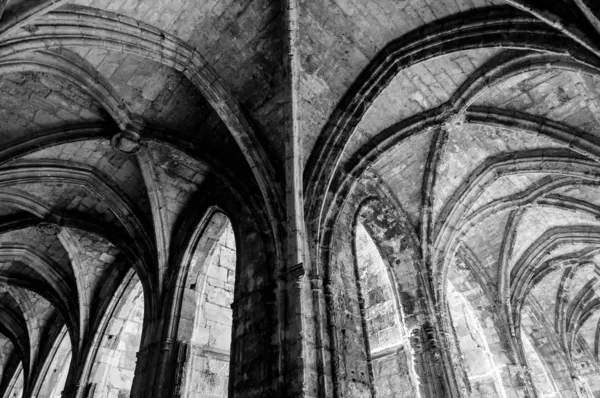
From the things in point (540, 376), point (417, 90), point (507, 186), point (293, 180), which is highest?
point (417, 90)

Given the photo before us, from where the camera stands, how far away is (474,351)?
445 inches

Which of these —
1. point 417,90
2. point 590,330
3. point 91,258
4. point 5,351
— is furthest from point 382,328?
point 5,351

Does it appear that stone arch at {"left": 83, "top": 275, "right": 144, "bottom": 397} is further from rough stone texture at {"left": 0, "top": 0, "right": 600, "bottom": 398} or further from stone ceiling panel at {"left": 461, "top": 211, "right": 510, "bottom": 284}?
stone ceiling panel at {"left": 461, "top": 211, "right": 510, "bottom": 284}

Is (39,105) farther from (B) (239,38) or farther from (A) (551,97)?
(A) (551,97)

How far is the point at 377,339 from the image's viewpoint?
9570 mm

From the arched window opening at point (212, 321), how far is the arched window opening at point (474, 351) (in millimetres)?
5761

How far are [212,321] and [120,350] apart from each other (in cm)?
401

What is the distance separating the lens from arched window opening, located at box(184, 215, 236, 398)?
8.01m

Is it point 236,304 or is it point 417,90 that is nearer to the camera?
point 236,304

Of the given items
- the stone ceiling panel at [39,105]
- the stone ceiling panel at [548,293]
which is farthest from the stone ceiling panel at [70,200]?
the stone ceiling panel at [548,293]

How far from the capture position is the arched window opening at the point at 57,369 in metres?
12.9

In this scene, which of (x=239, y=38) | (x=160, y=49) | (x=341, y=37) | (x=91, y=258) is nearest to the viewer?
(x=160, y=49)

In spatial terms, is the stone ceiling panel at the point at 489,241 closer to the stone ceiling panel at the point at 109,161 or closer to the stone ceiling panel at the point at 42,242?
the stone ceiling panel at the point at 109,161

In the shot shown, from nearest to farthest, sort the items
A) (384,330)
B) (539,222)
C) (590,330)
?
(384,330), (539,222), (590,330)
